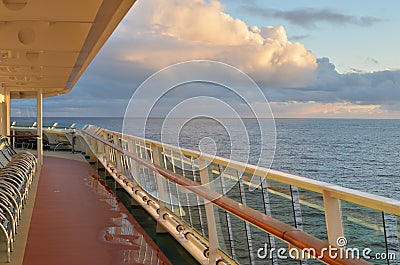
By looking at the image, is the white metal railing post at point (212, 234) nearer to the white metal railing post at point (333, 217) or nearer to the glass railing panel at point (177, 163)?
the glass railing panel at point (177, 163)

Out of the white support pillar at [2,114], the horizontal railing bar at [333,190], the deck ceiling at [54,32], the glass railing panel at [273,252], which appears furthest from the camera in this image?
the white support pillar at [2,114]

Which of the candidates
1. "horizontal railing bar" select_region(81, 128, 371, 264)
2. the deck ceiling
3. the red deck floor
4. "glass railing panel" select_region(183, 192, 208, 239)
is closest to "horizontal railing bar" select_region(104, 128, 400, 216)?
"horizontal railing bar" select_region(81, 128, 371, 264)

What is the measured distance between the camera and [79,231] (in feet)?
18.9

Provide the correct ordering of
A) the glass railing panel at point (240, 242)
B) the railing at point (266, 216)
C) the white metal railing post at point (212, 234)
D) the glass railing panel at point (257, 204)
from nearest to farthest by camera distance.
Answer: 1. the railing at point (266, 216)
2. the glass railing panel at point (257, 204)
3. the glass railing panel at point (240, 242)
4. the white metal railing post at point (212, 234)

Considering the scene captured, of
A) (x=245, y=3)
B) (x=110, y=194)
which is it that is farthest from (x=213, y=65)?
(x=245, y=3)

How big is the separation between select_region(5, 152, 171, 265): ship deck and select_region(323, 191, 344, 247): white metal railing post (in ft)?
7.95

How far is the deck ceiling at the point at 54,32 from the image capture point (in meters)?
4.12

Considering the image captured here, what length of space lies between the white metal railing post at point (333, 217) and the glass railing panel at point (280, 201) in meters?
0.41

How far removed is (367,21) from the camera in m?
60.8

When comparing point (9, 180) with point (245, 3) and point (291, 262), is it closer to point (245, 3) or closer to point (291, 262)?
point (291, 262)

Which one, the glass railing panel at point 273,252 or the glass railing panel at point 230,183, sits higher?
the glass railing panel at point 230,183

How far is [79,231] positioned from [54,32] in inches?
86.9

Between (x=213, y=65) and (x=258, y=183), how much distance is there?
1592 mm

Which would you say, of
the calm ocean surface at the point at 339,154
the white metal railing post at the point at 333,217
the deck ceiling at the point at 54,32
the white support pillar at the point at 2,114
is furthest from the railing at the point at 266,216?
the calm ocean surface at the point at 339,154
